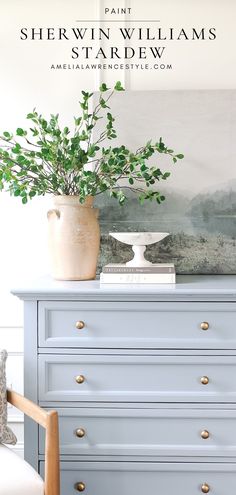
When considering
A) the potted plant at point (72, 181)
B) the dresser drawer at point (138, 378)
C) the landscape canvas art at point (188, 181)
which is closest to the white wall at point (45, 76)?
the landscape canvas art at point (188, 181)

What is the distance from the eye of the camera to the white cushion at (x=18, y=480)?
7.14 ft

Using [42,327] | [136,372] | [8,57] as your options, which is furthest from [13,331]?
[8,57]

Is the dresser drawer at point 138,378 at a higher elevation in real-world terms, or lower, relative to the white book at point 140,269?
lower

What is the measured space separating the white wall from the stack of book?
1.94 feet

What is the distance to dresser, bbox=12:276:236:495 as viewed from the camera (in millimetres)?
2607

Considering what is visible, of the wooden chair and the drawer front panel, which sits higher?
the drawer front panel

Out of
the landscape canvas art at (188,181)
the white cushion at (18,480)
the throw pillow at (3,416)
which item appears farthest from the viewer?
the landscape canvas art at (188,181)

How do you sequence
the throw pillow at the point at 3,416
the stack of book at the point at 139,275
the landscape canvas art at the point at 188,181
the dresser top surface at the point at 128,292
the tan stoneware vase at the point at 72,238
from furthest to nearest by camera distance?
the landscape canvas art at the point at 188,181 < the tan stoneware vase at the point at 72,238 < the stack of book at the point at 139,275 < the dresser top surface at the point at 128,292 < the throw pillow at the point at 3,416

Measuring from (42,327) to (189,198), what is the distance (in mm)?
956

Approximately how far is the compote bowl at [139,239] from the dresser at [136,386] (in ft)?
0.84

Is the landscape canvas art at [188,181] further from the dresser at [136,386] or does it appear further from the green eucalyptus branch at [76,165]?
the dresser at [136,386]

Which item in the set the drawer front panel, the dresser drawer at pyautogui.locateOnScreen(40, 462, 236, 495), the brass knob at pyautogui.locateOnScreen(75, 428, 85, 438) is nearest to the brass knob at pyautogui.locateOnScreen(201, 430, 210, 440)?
the dresser drawer at pyautogui.locateOnScreen(40, 462, 236, 495)

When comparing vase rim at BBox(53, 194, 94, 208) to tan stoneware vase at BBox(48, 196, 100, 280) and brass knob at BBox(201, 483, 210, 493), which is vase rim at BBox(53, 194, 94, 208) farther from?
brass knob at BBox(201, 483, 210, 493)

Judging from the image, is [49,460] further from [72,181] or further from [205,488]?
[72,181]
